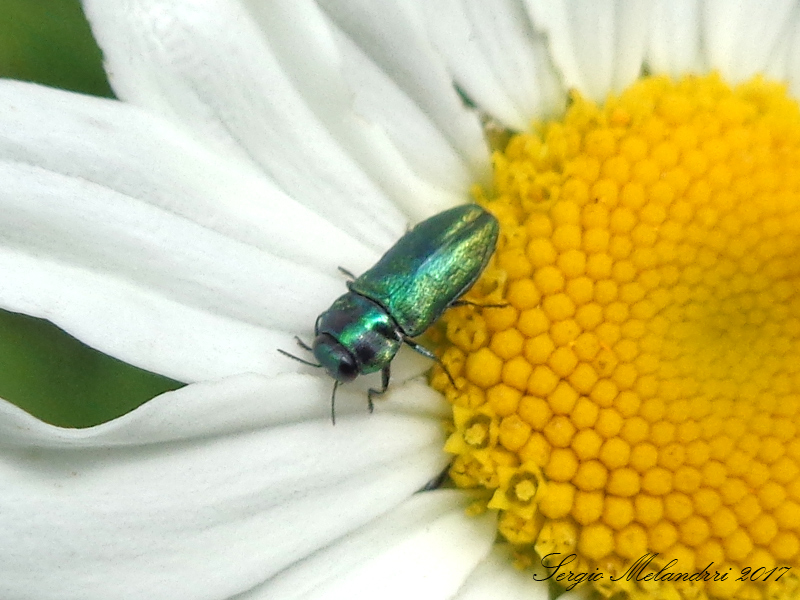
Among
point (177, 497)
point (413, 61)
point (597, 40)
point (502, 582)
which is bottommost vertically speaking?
point (177, 497)

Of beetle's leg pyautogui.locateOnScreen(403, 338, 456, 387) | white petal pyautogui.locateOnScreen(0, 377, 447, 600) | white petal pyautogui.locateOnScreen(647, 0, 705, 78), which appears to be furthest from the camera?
white petal pyautogui.locateOnScreen(647, 0, 705, 78)

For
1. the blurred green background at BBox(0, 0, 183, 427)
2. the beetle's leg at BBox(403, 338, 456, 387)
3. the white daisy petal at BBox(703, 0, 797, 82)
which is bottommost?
the blurred green background at BBox(0, 0, 183, 427)

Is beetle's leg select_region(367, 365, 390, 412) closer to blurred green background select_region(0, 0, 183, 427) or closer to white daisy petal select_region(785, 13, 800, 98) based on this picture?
blurred green background select_region(0, 0, 183, 427)

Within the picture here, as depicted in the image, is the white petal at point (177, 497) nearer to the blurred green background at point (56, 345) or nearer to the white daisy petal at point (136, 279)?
the white daisy petal at point (136, 279)

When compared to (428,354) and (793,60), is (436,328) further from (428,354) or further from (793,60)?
(793,60)

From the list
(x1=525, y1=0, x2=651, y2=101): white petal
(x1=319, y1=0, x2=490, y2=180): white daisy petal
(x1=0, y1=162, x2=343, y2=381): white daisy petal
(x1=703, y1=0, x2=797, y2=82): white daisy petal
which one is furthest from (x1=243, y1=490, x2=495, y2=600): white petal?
(x1=703, y1=0, x2=797, y2=82): white daisy petal

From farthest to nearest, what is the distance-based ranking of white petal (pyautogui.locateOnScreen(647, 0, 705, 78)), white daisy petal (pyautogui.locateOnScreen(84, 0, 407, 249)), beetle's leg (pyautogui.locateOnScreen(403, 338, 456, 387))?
white petal (pyautogui.locateOnScreen(647, 0, 705, 78)), beetle's leg (pyautogui.locateOnScreen(403, 338, 456, 387)), white daisy petal (pyautogui.locateOnScreen(84, 0, 407, 249))

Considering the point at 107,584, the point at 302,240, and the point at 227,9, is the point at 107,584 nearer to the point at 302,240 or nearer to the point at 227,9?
the point at 302,240

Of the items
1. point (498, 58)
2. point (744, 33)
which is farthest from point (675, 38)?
point (498, 58)
